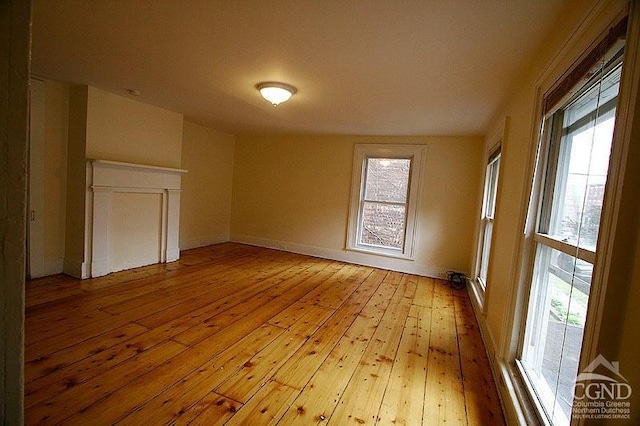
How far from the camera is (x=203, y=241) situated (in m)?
5.30

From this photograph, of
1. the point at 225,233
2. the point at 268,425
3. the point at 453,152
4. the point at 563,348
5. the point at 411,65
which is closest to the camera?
the point at 563,348

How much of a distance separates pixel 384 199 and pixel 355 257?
1.12 metres

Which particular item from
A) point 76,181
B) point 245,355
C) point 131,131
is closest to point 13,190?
point 245,355

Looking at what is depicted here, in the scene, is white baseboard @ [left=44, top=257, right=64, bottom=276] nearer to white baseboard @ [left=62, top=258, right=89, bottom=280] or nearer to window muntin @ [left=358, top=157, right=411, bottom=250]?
white baseboard @ [left=62, top=258, right=89, bottom=280]

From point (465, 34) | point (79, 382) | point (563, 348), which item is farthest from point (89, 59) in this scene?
point (563, 348)

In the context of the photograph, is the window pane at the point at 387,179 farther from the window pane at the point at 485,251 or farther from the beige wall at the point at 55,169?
the beige wall at the point at 55,169

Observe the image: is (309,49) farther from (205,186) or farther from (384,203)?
(205,186)

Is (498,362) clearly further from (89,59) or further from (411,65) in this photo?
(89,59)

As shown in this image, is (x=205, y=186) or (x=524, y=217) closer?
(x=524, y=217)

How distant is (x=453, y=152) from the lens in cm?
423

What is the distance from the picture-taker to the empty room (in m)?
0.90

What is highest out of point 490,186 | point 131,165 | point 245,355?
point 490,186

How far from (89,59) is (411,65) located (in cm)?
271

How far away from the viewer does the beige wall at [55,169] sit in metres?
3.10
